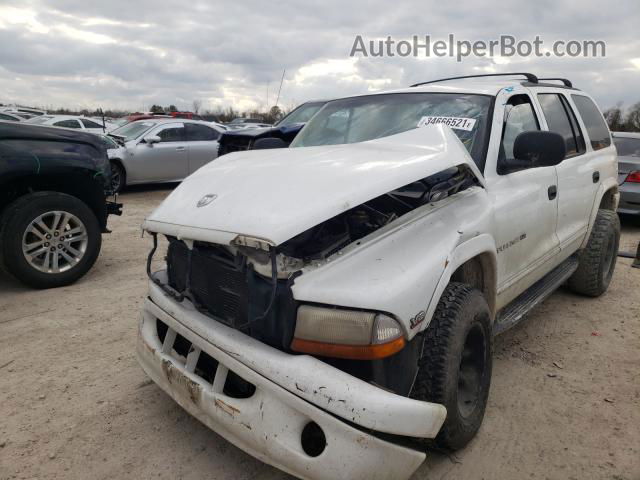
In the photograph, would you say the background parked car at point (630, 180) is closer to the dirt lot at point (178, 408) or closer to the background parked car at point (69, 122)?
the dirt lot at point (178, 408)

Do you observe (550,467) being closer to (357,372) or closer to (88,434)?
(357,372)

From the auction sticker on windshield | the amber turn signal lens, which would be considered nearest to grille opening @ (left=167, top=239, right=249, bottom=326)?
the amber turn signal lens

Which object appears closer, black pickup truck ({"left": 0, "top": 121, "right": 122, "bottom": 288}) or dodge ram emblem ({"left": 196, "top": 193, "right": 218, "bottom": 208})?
dodge ram emblem ({"left": 196, "top": 193, "right": 218, "bottom": 208})

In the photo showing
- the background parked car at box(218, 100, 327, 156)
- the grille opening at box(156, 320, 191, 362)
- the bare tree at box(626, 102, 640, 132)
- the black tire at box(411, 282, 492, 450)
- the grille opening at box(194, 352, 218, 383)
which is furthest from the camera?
the bare tree at box(626, 102, 640, 132)

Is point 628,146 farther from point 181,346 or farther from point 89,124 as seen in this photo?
point 89,124

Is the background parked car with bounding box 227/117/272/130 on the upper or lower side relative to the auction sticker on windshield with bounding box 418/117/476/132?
lower

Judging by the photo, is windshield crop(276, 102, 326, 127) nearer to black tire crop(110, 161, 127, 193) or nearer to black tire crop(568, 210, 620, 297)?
black tire crop(110, 161, 127, 193)

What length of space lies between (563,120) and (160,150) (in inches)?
331

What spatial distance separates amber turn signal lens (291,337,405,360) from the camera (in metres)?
1.84

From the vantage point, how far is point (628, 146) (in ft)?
27.2

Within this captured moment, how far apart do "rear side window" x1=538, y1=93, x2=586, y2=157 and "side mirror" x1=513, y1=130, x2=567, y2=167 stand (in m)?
0.96

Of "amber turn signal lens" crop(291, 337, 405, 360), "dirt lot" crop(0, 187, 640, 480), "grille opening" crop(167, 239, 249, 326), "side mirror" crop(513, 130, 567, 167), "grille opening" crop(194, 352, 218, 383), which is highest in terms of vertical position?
"side mirror" crop(513, 130, 567, 167)

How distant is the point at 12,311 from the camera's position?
13.0 ft

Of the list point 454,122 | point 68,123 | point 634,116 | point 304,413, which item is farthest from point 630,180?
point 634,116
